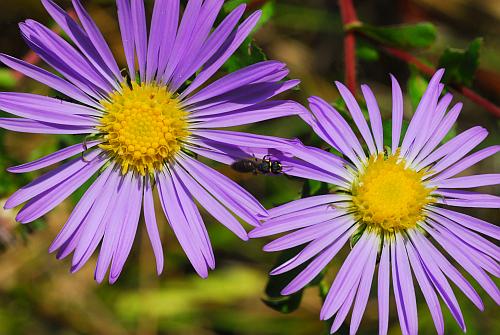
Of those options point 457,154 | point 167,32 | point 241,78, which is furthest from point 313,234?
point 167,32

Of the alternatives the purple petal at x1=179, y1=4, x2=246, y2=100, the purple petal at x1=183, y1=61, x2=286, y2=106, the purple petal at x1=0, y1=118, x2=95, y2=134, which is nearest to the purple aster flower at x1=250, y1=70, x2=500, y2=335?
the purple petal at x1=183, y1=61, x2=286, y2=106

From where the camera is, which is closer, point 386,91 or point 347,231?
point 347,231

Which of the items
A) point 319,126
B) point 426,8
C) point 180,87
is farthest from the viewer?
point 426,8

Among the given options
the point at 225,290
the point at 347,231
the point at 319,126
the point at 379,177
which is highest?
the point at 319,126

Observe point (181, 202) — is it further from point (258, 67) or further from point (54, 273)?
point (54, 273)

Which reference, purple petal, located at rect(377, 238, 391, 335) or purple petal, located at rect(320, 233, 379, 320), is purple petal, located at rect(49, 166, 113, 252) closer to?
purple petal, located at rect(320, 233, 379, 320)

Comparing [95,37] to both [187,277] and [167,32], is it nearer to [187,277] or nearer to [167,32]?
[167,32]

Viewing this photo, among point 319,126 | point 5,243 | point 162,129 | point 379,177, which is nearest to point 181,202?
point 162,129
